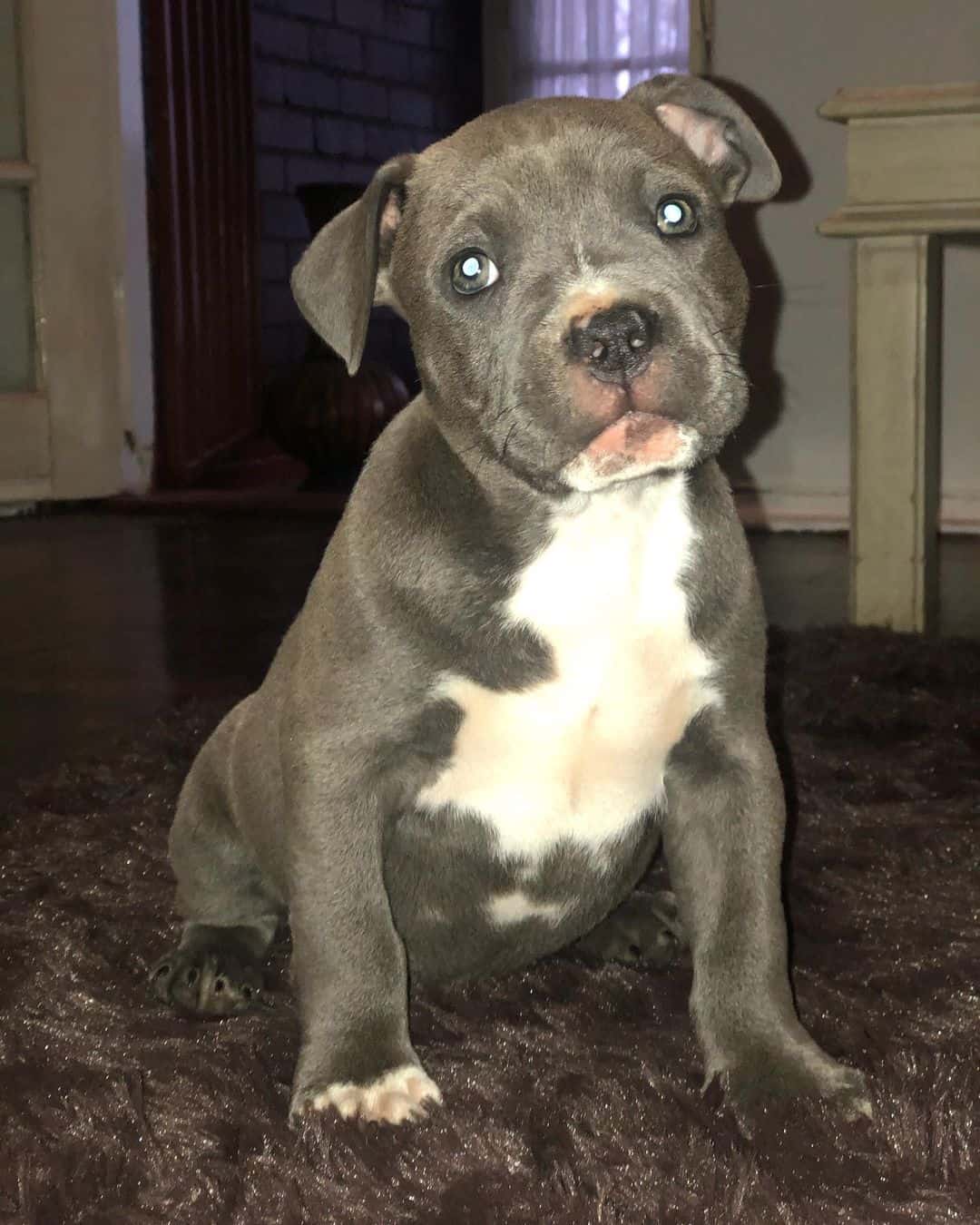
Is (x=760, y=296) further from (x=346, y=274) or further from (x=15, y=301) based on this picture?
(x=346, y=274)

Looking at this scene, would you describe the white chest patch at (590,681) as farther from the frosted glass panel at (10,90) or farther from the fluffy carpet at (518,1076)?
the frosted glass panel at (10,90)

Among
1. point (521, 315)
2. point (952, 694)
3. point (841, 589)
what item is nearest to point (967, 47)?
point (841, 589)

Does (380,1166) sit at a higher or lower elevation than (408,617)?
lower

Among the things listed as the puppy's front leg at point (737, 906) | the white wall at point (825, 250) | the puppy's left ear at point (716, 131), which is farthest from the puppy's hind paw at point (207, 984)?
the white wall at point (825, 250)

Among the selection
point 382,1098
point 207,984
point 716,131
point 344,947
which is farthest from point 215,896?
point 716,131

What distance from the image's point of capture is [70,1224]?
1667mm

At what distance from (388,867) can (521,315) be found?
730mm

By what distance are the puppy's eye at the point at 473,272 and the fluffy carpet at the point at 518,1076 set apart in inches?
37.0

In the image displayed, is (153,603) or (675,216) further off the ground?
(675,216)

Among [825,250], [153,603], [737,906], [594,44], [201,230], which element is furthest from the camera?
[594,44]

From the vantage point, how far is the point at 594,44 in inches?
381

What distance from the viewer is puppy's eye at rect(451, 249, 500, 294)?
80.0 inches

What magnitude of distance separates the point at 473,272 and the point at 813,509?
4866 mm

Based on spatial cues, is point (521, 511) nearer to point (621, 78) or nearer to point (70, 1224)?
point (70, 1224)
